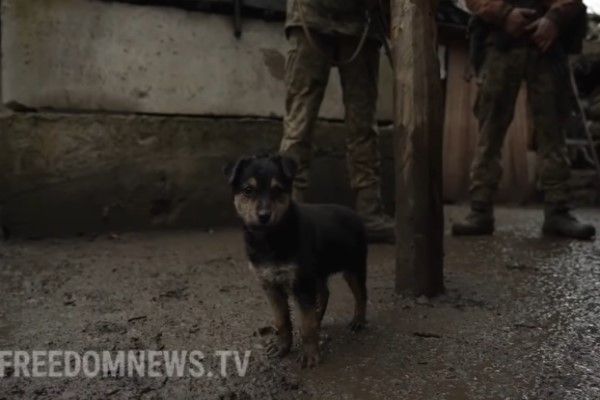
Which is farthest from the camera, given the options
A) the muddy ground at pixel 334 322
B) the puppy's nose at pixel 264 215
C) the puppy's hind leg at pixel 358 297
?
the puppy's hind leg at pixel 358 297

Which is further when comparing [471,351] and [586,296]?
[586,296]

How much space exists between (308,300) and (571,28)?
11.5 ft

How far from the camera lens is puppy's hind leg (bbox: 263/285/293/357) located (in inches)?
94.0

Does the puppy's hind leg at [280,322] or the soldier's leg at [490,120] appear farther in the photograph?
the soldier's leg at [490,120]

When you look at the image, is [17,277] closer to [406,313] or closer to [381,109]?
[406,313]

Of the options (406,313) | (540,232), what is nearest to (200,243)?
(406,313)

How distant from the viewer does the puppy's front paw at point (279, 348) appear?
2373 millimetres

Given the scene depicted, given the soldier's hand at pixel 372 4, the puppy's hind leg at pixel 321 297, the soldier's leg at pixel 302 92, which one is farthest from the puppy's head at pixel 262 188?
the soldier's hand at pixel 372 4

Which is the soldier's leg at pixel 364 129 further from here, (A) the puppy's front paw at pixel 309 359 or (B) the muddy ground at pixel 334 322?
(A) the puppy's front paw at pixel 309 359

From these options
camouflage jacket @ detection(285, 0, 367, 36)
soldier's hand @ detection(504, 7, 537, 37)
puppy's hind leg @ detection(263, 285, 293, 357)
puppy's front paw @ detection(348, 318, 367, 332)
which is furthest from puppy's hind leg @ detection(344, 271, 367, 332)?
soldier's hand @ detection(504, 7, 537, 37)

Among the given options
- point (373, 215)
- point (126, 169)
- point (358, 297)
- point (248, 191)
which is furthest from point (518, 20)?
point (126, 169)

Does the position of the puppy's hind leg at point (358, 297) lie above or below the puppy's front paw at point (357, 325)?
above

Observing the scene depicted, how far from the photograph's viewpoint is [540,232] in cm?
512

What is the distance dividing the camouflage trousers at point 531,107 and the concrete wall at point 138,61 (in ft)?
5.11
